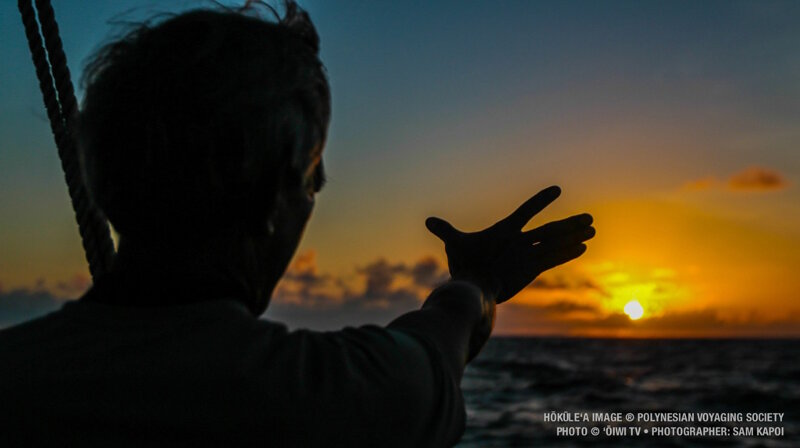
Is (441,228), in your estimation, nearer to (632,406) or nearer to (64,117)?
(64,117)

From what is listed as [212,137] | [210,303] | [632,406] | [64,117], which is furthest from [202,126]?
[632,406]

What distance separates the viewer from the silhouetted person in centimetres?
80

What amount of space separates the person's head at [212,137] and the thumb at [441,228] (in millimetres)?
299

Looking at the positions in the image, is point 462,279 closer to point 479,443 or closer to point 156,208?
point 156,208

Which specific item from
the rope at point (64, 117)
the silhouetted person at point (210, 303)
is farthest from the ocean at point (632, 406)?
the silhouetted person at point (210, 303)

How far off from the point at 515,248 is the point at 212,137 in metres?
0.50

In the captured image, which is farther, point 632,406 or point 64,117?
point 632,406

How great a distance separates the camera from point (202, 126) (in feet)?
2.82

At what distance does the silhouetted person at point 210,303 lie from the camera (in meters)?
0.80

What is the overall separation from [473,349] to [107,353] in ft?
1.48

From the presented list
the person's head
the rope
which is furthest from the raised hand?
the rope

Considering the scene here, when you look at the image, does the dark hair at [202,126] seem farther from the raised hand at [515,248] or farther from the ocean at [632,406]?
the ocean at [632,406]

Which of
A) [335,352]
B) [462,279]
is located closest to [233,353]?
[335,352]

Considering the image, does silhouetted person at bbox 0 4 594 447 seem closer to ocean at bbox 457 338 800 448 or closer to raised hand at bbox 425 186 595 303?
raised hand at bbox 425 186 595 303
